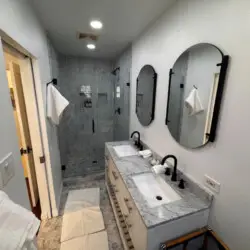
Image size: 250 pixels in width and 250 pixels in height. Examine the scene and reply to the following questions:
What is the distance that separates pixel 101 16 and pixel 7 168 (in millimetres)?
1572

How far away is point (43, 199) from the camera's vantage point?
183 cm

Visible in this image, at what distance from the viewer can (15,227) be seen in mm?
556

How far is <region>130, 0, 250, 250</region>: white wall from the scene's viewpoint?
0.80 metres

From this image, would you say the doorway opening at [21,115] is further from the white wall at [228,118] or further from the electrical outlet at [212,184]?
the electrical outlet at [212,184]

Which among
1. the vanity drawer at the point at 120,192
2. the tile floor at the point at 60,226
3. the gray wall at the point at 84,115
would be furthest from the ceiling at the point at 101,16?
the tile floor at the point at 60,226

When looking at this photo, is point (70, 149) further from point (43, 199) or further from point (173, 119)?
point (173, 119)

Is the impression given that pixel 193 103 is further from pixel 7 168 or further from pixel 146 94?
pixel 7 168

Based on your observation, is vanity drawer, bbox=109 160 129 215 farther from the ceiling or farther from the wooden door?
the ceiling

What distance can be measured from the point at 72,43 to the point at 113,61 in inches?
46.2

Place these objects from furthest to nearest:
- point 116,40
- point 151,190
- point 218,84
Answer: point 116,40
point 151,190
point 218,84

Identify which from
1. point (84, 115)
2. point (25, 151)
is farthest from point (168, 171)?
point (84, 115)

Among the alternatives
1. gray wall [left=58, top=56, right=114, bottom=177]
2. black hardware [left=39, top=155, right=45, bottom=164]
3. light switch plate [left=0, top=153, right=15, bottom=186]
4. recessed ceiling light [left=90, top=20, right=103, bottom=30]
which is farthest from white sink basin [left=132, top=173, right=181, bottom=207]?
gray wall [left=58, top=56, right=114, bottom=177]

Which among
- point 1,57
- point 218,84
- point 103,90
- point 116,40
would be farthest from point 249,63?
point 103,90

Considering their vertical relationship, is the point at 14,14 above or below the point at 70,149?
above
